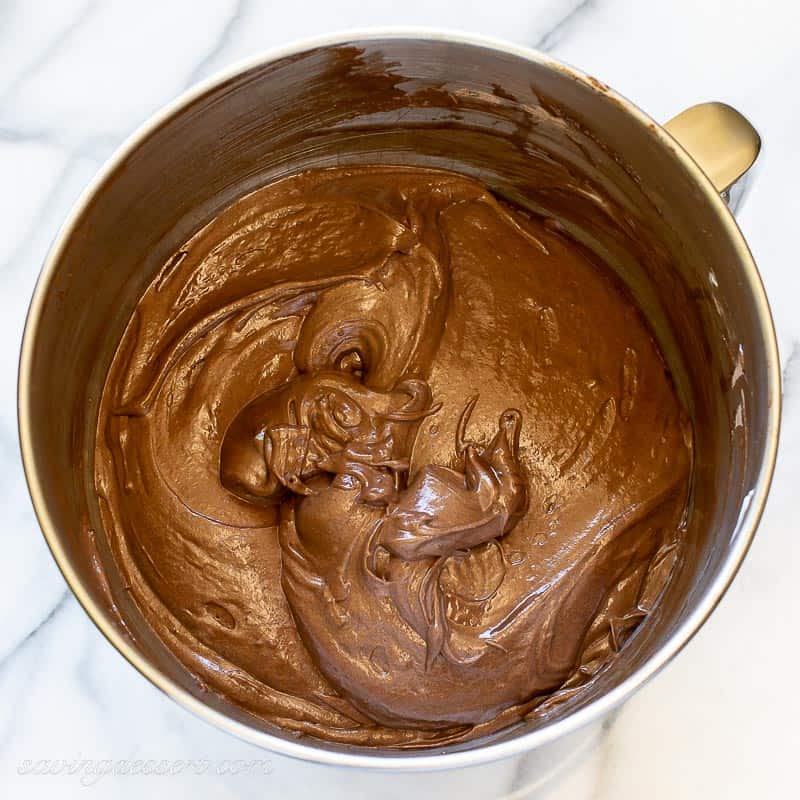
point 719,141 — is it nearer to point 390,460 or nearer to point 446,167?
point 446,167

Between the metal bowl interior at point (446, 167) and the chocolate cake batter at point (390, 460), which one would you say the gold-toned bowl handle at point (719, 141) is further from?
the chocolate cake batter at point (390, 460)

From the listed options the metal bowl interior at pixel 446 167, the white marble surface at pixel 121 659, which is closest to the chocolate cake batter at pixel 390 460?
the metal bowl interior at pixel 446 167

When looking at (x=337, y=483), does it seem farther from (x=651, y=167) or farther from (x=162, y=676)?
(x=651, y=167)

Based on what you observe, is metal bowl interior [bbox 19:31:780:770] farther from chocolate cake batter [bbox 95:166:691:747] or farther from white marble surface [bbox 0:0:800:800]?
white marble surface [bbox 0:0:800:800]

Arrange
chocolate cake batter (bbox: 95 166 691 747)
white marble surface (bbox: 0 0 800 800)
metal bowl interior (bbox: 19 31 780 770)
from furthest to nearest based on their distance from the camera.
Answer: white marble surface (bbox: 0 0 800 800) → chocolate cake batter (bbox: 95 166 691 747) → metal bowl interior (bbox: 19 31 780 770)

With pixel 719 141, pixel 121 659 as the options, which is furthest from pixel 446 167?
pixel 121 659

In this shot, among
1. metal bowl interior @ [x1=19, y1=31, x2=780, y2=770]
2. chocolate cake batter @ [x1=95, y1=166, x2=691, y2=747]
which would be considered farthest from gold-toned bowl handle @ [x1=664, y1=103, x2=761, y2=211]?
chocolate cake batter @ [x1=95, y1=166, x2=691, y2=747]

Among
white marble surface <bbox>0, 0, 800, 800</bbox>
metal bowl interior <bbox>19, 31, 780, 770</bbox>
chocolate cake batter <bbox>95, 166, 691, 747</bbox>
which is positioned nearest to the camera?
metal bowl interior <bbox>19, 31, 780, 770</bbox>
